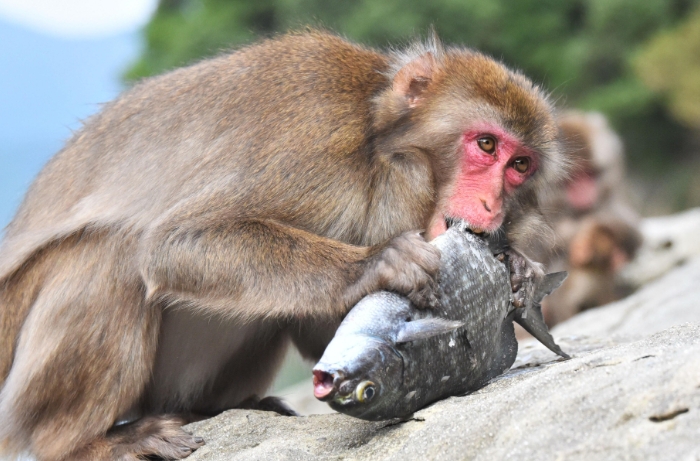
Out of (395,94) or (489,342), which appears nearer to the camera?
(489,342)

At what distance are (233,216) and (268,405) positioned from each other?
1.22 meters

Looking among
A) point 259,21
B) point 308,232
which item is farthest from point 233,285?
point 259,21

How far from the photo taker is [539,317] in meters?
3.79

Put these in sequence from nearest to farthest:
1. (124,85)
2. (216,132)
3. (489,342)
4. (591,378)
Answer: (591,378) < (489,342) < (216,132) < (124,85)

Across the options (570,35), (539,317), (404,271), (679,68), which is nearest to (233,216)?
(404,271)

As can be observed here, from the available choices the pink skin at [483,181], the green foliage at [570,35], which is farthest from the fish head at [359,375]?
the green foliage at [570,35]

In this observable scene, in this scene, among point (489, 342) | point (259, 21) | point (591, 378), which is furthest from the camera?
point (259, 21)

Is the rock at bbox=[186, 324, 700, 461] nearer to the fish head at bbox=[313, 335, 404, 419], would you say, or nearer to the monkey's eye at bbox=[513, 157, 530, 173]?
the fish head at bbox=[313, 335, 404, 419]

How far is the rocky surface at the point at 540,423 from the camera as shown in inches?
94.7

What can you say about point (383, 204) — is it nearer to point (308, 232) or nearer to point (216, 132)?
point (308, 232)

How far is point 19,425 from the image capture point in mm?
3721

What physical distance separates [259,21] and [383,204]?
21.8m

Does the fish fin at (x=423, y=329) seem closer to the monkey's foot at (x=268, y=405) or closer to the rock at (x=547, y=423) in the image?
the rock at (x=547, y=423)

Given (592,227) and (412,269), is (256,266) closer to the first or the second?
(412,269)
